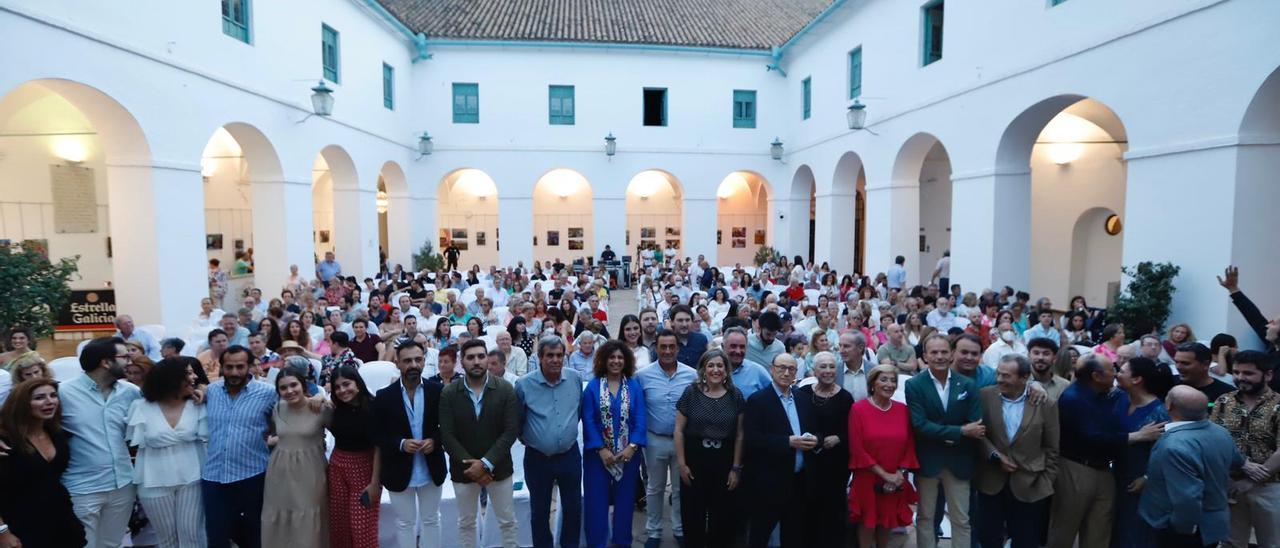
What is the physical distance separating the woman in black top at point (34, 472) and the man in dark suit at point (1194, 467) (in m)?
6.57

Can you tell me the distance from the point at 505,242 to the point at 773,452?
18.8 m

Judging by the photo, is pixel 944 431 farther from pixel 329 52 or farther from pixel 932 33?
pixel 329 52

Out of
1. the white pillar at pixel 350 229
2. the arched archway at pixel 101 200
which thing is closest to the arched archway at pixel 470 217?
the white pillar at pixel 350 229

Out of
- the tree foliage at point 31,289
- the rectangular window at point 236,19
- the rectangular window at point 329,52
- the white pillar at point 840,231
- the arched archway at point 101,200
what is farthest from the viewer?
the white pillar at point 840,231

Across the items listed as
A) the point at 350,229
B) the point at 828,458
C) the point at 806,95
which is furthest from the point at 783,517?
the point at 806,95

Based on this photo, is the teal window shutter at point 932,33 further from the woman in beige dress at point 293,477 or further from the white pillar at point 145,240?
the white pillar at point 145,240

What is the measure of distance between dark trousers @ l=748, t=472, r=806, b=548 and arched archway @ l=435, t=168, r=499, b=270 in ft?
75.4

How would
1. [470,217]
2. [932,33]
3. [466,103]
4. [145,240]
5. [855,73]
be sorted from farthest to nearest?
[470,217] → [466,103] → [855,73] → [932,33] → [145,240]

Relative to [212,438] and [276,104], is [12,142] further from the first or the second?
[212,438]

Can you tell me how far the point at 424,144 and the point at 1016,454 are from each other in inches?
791

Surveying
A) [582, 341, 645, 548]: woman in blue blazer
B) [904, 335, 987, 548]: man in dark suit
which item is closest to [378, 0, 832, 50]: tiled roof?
[582, 341, 645, 548]: woman in blue blazer

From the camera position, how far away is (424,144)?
70.3 feet

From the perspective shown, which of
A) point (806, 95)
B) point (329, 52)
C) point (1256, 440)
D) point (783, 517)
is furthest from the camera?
point (806, 95)

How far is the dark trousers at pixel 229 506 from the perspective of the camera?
4.49 meters
